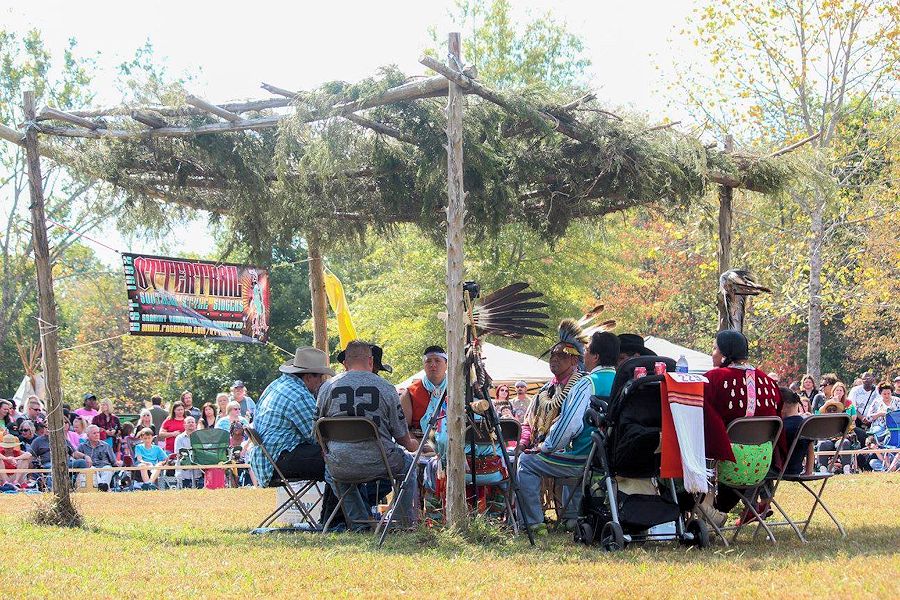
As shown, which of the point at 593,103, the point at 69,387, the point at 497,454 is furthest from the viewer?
the point at 69,387

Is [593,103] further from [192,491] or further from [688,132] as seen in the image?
[192,491]

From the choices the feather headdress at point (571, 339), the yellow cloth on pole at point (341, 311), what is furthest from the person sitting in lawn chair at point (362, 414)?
the yellow cloth on pole at point (341, 311)

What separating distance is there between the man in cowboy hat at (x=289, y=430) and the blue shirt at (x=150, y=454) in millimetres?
8352

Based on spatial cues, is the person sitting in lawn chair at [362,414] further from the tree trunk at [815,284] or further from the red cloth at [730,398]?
the tree trunk at [815,284]

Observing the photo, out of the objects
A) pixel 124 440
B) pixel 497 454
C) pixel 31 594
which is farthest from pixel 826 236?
pixel 31 594

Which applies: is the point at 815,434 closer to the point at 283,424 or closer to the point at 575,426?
the point at 575,426

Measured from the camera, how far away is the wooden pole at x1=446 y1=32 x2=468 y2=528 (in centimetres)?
774

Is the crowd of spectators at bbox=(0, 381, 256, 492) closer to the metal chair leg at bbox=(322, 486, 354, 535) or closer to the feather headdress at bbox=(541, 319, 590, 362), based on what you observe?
the metal chair leg at bbox=(322, 486, 354, 535)

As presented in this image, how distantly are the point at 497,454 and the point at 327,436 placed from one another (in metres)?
1.31

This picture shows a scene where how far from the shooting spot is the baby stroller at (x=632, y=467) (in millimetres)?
6949

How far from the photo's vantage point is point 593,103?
905cm

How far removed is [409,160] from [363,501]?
2850mm

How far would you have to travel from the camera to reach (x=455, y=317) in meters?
7.88

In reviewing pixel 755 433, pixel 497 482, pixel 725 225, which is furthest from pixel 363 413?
pixel 725 225
